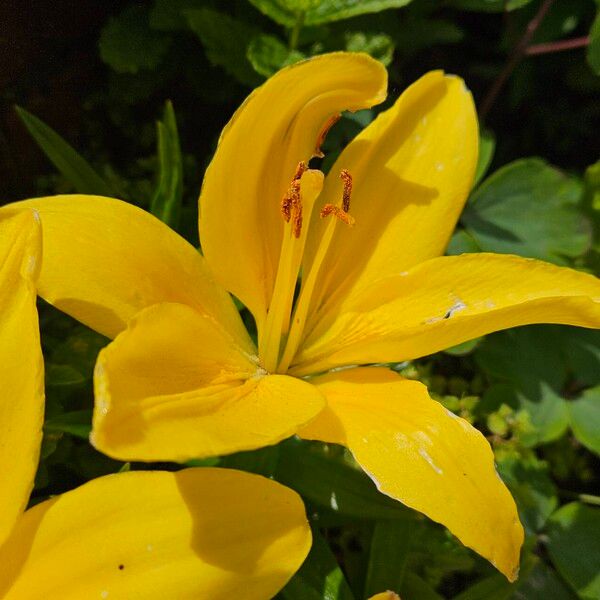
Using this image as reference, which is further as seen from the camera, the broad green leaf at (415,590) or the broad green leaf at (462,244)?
the broad green leaf at (462,244)

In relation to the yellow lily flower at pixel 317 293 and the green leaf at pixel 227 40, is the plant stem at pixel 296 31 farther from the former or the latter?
the yellow lily flower at pixel 317 293

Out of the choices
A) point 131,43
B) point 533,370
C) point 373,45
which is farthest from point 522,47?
point 131,43

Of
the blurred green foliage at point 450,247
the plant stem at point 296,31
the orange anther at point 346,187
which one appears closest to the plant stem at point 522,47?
the blurred green foliage at point 450,247

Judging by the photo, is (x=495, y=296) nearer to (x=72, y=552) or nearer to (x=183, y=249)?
(x=183, y=249)

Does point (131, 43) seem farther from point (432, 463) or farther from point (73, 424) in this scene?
point (432, 463)

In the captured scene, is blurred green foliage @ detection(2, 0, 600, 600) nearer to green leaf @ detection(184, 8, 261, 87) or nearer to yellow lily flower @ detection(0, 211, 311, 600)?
green leaf @ detection(184, 8, 261, 87)

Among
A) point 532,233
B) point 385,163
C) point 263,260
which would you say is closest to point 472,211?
point 532,233
